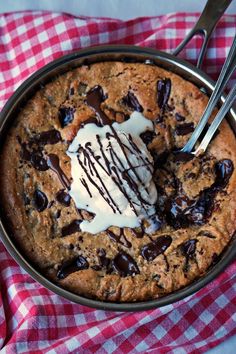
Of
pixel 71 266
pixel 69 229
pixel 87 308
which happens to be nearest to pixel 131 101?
pixel 69 229

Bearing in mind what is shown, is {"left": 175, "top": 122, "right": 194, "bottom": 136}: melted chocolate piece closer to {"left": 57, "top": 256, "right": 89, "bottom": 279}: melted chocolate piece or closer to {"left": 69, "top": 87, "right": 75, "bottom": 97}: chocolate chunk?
{"left": 69, "top": 87, "right": 75, "bottom": 97}: chocolate chunk

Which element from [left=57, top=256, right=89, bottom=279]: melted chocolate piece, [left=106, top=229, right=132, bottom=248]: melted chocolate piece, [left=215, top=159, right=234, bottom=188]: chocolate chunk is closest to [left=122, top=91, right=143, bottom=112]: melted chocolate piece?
[left=215, top=159, right=234, bottom=188]: chocolate chunk

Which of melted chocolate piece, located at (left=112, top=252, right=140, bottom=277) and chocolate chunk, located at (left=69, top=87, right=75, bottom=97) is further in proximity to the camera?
chocolate chunk, located at (left=69, top=87, right=75, bottom=97)

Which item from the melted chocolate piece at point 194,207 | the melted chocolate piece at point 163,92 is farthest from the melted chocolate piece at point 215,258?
the melted chocolate piece at point 163,92

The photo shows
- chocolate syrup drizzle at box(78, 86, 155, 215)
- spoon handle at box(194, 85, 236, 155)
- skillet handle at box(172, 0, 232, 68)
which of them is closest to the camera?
chocolate syrup drizzle at box(78, 86, 155, 215)

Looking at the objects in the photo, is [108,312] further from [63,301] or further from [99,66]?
[99,66]

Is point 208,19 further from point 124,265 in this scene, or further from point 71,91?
point 124,265

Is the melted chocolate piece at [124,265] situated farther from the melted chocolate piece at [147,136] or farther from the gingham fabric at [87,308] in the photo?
the melted chocolate piece at [147,136]
